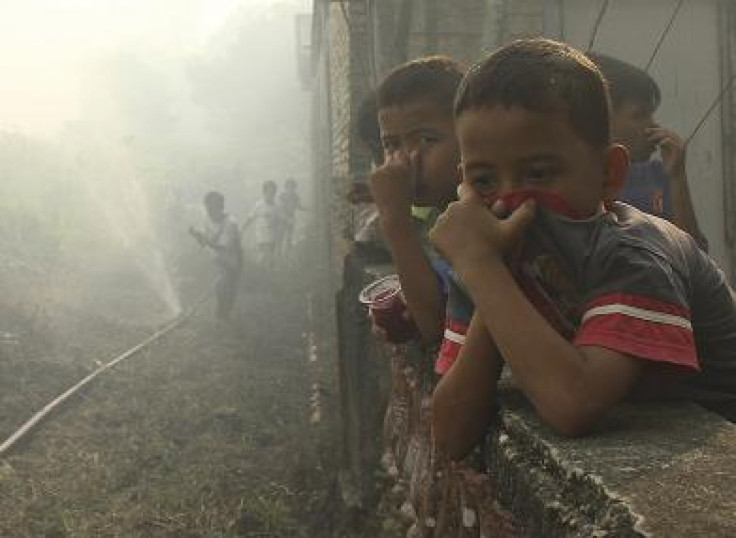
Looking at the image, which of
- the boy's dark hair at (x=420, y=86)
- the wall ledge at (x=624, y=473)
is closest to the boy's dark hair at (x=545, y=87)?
the wall ledge at (x=624, y=473)

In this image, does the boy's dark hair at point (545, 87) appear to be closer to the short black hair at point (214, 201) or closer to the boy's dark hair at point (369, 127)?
the boy's dark hair at point (369, 127)

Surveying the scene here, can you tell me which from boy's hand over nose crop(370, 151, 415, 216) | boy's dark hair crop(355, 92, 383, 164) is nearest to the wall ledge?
boy's hand over nose crop(370, 151, 415, 216)

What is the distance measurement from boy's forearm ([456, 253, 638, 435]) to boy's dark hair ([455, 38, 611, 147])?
32 cm

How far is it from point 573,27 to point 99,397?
17.7ft

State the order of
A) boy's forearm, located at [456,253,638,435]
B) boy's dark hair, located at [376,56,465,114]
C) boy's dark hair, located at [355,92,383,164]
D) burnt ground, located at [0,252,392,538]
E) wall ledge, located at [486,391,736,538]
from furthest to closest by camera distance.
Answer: burnt ground, located at [0,252,392,538], boy's dark hair, located at [355,92,383,164], boy's dark hair, located at [376,56,465,114], boy's forearm, located at [456,253,638,435], wall ledge, located at [486,391,736,538]

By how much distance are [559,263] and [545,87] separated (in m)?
0.33

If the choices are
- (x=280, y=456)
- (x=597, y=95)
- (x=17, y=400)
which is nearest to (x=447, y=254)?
(x=597, y=95)

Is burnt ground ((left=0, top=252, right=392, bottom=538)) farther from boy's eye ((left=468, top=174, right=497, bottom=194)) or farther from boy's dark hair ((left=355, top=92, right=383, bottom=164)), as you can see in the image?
boy's eye ((left=468, top=174, right=497, bottom=194))

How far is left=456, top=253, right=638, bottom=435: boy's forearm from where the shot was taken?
1385 millimetres

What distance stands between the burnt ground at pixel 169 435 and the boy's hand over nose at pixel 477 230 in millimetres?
2942

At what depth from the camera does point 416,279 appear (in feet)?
7.73

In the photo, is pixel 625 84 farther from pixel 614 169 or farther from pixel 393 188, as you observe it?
pixel 614 169

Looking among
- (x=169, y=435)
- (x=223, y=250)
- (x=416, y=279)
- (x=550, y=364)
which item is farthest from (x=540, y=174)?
(x=223, y=250)

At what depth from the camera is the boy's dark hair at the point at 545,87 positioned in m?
1.51
